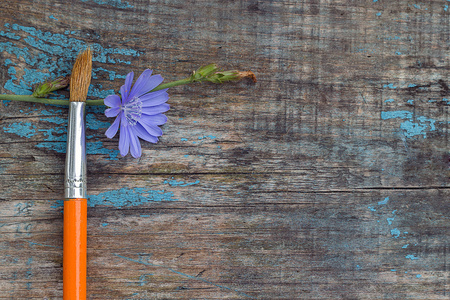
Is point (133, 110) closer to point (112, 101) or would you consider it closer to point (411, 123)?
point (112, 101)

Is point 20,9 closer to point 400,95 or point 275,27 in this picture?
point 275,27

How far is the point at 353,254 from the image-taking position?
672 mm

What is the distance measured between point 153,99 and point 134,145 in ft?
0.29

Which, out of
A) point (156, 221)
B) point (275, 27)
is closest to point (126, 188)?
point (156, 221)

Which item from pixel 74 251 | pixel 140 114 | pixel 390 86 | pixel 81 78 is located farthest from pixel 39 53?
pixel 390 86

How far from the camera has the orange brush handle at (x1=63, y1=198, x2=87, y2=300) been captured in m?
0.57

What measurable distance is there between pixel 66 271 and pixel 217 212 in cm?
28

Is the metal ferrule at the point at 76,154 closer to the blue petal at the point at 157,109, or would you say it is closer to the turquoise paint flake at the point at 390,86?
the blue petal at the point at 157,109

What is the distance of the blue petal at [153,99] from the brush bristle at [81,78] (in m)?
0.10

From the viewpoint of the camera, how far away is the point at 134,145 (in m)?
0.60

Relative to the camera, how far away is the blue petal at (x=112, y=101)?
53 centimetres

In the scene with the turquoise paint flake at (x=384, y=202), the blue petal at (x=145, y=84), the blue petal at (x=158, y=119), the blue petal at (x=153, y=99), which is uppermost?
the blue petal at (x=145, y=84)

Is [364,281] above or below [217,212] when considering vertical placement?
below

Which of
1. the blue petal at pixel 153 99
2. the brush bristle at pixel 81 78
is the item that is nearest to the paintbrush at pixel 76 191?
the brush bristle at pixel 81 78
